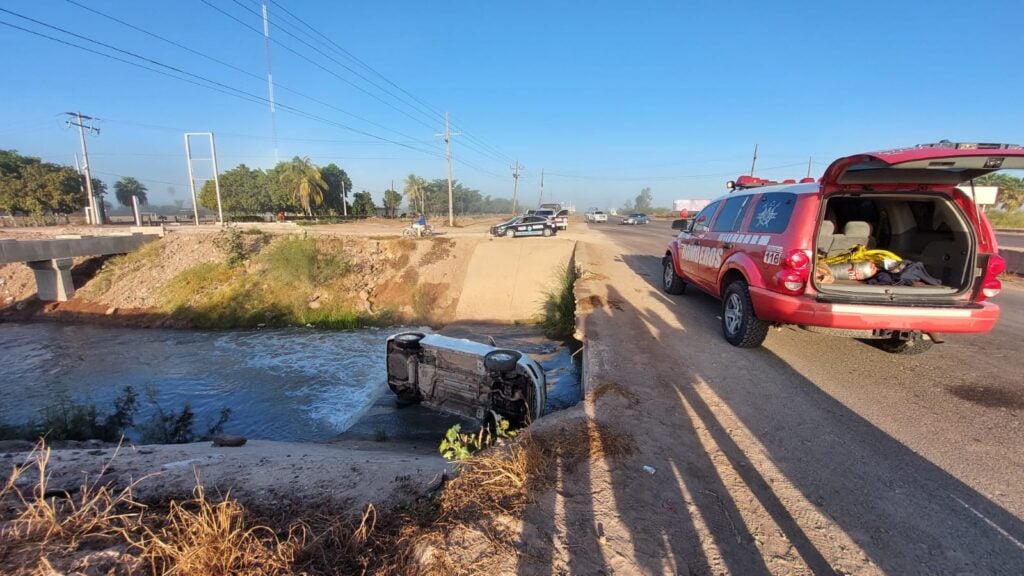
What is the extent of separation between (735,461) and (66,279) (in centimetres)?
2832

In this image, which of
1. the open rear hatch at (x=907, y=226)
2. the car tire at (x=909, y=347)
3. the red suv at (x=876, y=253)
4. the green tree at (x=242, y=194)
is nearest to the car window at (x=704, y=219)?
the red suv at (x=876, y=253)

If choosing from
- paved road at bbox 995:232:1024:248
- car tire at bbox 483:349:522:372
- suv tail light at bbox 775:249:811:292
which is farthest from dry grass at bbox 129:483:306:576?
paved road at bbox 995:232:1024:248

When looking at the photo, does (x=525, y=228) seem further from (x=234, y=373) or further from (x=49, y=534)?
(x=49, y=534)

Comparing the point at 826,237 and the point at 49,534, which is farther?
the point at 826,237

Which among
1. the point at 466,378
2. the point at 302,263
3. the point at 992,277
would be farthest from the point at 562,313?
the point at 302,263

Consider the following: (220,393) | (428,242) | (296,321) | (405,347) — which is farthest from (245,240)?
(405,347)

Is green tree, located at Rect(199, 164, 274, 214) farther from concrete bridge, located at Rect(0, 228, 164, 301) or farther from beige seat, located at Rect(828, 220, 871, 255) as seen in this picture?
beige seat, located at Rect(828, 220, 871, 255)

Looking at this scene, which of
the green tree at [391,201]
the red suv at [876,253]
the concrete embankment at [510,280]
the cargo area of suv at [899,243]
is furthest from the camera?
the green tree at [391,201]

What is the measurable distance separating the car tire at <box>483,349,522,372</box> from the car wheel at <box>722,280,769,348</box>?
9.30 ft

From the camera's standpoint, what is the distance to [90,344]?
15.2 m

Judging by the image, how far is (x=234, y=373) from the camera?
38.8ft

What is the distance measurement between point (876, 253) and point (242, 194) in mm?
73479

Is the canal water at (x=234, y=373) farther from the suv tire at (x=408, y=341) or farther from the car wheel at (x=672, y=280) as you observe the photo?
the car wheel at (x=672, y=280)

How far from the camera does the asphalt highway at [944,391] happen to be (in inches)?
111
